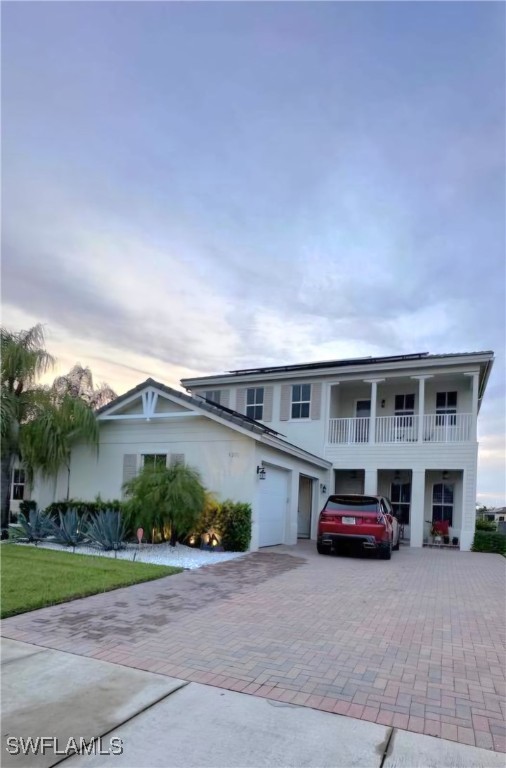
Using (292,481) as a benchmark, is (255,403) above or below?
above

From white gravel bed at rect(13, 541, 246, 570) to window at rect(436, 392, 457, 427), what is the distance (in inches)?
424

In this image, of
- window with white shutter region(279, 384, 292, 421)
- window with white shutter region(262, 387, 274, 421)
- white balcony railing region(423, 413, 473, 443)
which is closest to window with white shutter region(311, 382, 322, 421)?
window with white shutter region(279, 384, 292, 421)

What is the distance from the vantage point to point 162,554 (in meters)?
12.4

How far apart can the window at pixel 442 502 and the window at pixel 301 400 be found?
19.9ft

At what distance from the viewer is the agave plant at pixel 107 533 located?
1238 centimetres

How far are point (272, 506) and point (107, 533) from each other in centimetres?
519

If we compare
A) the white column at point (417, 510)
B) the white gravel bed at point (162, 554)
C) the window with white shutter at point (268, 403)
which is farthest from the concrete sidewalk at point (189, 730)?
the window with white shutter at point (268, 403)

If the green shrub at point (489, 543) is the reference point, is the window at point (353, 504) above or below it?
above

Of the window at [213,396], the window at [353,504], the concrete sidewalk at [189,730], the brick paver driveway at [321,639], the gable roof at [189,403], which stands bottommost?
the brick paver driveway at [321,639]

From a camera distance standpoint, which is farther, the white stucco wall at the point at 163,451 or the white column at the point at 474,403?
the white column at the point at 474,403

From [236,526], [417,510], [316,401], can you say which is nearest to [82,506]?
[236,526]

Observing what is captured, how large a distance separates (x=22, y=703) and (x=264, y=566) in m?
7.87

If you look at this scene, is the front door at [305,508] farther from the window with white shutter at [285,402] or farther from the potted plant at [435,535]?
the potted plant at [435,535]

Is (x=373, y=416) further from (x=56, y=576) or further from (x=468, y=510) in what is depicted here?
(x=56, y=576)
